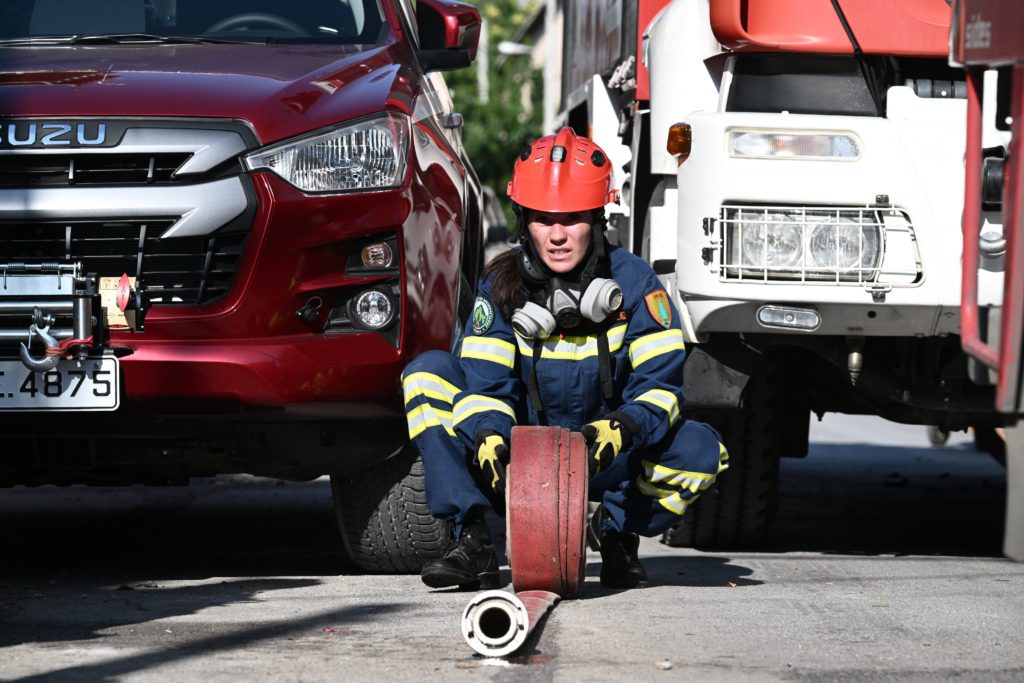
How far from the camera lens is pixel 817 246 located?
5.38 meters

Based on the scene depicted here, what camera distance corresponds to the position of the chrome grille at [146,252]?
4816 mm

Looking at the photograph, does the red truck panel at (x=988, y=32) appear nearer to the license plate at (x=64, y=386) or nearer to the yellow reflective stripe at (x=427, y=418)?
the yellow reflective stripe at (x=427, y=418)

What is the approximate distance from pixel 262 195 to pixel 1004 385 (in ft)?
7.50

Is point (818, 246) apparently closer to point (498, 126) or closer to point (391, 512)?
point (391, 512)

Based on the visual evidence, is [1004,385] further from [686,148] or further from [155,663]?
[686,148]

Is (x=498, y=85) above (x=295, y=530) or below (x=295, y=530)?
above

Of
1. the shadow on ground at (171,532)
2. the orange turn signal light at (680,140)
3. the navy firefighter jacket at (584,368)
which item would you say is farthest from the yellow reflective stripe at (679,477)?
the shadow on ground at (171,532)

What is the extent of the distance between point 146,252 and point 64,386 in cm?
43

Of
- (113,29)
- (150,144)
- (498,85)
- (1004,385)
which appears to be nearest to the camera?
(1004,385)

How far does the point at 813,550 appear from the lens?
258 inches

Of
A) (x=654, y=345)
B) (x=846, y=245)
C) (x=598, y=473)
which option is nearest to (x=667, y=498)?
(x=598, y=473)

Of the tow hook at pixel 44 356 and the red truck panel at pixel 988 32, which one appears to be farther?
the tow hook at pixel 44 356

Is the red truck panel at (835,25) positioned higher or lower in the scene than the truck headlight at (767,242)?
higher

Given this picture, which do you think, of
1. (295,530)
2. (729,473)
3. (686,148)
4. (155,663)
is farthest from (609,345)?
(295,530)
